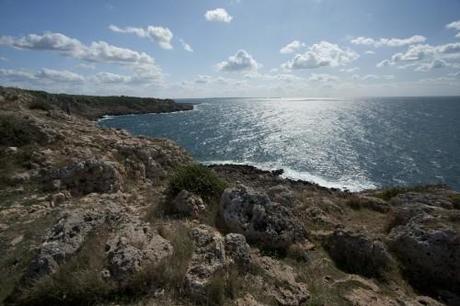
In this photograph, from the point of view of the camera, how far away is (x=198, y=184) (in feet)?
35.0

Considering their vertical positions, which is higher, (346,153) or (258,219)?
(258,219)

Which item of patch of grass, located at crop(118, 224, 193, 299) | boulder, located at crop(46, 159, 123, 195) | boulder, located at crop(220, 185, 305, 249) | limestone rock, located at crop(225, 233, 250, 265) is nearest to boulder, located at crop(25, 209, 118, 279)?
patch of grass, located at crop(118, 224, 193, 299)

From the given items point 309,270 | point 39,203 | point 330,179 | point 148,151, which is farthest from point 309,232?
point 330,179

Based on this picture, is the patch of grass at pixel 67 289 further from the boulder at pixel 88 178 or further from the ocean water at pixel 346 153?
the ocean water at pixel 346 153

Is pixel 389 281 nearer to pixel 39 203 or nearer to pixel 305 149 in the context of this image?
pixel 39 203

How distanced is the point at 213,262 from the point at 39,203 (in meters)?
7.76

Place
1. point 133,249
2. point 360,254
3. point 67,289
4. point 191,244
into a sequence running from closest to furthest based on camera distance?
point 67,289 < point 133,249 < point 191,244 < point 360,254

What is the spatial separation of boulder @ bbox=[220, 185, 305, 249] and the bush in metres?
1.36

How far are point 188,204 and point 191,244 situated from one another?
3240mm

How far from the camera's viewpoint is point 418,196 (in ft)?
49.6

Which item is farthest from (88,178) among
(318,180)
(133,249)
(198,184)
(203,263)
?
(318,180)

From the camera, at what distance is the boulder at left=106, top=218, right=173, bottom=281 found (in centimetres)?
527

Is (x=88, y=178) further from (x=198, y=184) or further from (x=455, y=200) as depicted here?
(x=455, y=200)

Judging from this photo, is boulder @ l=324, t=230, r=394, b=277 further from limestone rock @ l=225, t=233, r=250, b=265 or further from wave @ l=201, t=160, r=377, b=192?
wave @ l=201, t=160, r=377, b=192
